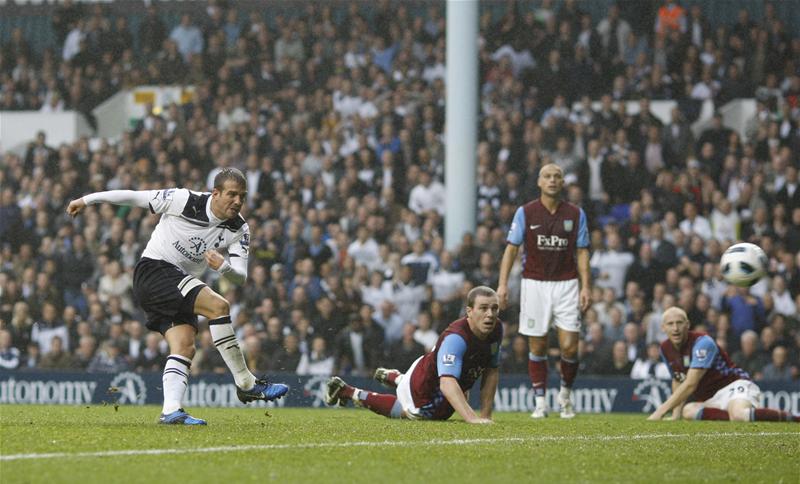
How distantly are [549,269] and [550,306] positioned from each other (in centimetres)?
35

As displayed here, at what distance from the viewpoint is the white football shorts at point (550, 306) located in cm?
1208

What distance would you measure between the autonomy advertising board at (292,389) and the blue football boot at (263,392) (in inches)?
233

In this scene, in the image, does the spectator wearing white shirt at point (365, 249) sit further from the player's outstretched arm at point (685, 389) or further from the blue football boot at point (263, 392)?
the blue football boot at point (263, 392)

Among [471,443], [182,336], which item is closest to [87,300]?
[182,336]

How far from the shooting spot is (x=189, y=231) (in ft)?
29.7

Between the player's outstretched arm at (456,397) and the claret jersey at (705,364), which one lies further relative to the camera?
the claret jersey at (705,364)

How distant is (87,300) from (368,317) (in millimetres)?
4558

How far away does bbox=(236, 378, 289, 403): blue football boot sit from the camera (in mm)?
9141

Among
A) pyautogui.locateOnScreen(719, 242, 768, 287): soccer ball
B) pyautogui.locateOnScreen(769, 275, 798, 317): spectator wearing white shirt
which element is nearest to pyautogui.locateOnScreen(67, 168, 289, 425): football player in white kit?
pyautogui.locateOnScreen(719, 242, 768, 287): soccer ball

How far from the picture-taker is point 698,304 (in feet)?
53.4

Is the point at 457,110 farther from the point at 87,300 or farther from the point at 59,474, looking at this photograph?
the point at 59,474

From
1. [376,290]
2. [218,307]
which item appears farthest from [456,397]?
[376,290]

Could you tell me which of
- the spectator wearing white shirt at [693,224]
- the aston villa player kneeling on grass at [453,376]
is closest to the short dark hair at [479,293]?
the aston villa player kneeling on grass at [453,376]

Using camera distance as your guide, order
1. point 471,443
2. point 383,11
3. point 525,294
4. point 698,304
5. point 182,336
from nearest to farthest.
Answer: point 471,443 < point 182,336 < point 525,294 < point 698,304 < point 383,11
